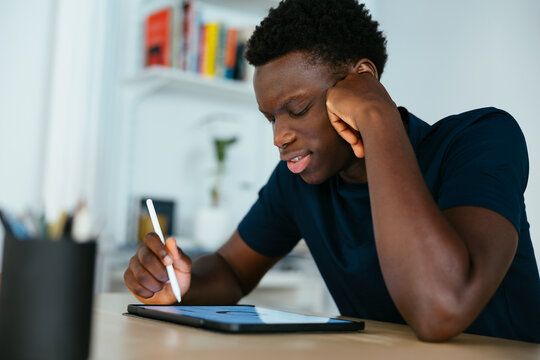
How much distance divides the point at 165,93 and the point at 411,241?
1.92 m

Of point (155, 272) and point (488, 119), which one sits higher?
point (488, 119)

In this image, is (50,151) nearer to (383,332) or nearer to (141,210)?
(141,210)

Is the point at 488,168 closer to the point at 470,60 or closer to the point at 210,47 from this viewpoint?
the point at 470,60

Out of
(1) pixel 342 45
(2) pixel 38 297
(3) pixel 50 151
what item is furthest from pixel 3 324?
(3) pixel 50 151

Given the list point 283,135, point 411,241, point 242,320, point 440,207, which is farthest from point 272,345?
point 283,135

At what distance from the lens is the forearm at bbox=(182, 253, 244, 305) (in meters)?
1.10

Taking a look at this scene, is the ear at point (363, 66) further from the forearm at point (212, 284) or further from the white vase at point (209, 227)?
the white vase at point (209, 227)

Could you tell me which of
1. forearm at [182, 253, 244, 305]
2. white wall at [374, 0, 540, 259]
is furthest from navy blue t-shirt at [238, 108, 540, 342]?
white wall at [374, 0, 540, 259]

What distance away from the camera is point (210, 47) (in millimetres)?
2439

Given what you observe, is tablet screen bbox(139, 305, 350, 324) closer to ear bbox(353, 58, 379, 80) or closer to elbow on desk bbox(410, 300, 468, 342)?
elbow on desk bbox(410, 300, 468, 342)

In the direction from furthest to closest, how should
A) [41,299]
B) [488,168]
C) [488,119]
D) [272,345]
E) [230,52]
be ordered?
[230,52], [488,119], [488,168], [272,345], [41,299]

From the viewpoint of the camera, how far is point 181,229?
2572 mm

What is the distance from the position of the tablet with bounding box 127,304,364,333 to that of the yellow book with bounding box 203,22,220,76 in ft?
5.60

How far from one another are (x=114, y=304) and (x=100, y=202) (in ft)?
4.61
